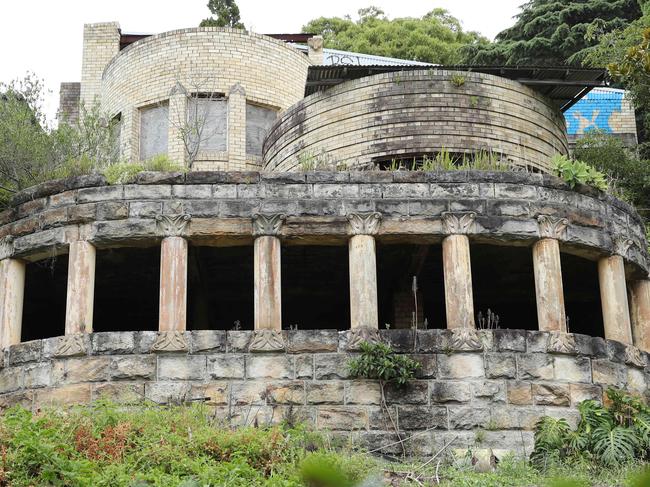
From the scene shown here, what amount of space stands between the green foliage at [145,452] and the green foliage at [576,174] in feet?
19.5

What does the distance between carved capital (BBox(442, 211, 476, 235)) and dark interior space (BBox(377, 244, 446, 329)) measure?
1.62 metres

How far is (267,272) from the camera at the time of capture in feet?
44.0

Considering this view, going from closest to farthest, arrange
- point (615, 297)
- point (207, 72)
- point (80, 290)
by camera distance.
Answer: point (80, 290), point (615, 297), point (207, 72)

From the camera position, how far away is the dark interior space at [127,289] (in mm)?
15664

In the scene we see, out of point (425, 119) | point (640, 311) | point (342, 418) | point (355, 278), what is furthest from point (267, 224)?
point (640, 311)

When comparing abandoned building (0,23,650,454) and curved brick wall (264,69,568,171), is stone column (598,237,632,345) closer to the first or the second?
abandoned building (0,23,650,454)

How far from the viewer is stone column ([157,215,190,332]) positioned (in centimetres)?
1319

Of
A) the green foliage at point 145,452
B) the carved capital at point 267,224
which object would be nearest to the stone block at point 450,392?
the green foliage at point 145,452

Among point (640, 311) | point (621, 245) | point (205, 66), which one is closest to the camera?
point (621, 245)

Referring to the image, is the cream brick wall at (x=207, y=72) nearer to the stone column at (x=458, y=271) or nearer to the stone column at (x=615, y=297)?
the stone column at (x=458, y=271)

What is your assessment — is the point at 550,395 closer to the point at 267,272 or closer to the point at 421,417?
the point at 421,417

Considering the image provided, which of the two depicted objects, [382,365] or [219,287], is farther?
[219,287]

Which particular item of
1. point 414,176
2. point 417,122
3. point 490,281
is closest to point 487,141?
point 417,122

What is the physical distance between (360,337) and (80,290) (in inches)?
171
